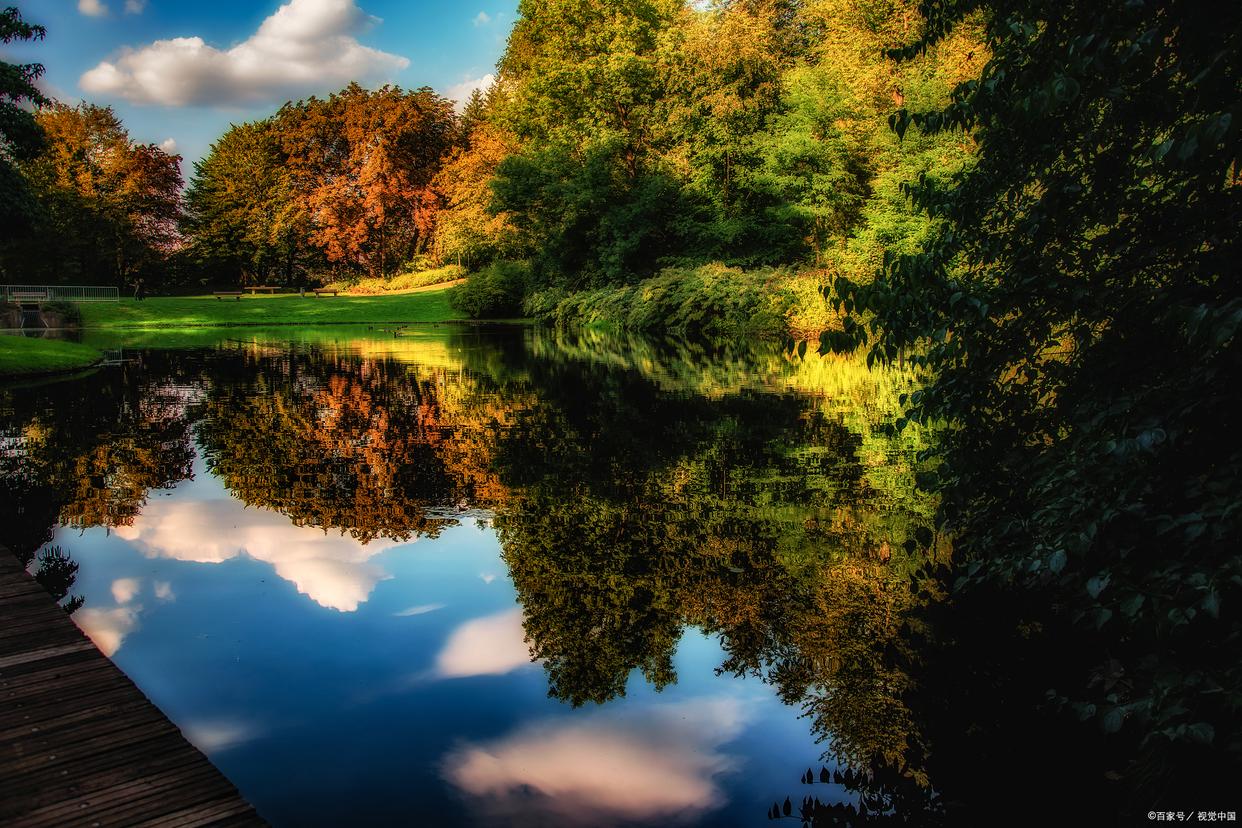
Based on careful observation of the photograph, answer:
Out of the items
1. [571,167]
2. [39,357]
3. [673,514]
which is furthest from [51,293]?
[673,514]

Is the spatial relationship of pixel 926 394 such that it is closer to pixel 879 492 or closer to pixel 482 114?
pixel 879 492

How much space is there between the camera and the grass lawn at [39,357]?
24.2 meters

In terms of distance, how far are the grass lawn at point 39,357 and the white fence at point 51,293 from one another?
18.8 metres

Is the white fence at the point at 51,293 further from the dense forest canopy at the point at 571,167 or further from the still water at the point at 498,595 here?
the still water at the point at 498,595

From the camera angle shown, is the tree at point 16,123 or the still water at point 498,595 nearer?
the still water at point 498,595

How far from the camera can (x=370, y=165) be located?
7444 cm

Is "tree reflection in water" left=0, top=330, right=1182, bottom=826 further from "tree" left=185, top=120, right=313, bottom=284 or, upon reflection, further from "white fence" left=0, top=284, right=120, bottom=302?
"tree" left=185, top=120, right=313, bottom=284

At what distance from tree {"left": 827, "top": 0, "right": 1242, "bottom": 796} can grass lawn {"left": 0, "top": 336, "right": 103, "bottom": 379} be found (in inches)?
1044

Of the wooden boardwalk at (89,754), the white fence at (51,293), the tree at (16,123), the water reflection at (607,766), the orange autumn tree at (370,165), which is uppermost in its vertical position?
the orange autumn tree at (370,165)

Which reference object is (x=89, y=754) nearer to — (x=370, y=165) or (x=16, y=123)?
(x=16, y=123)

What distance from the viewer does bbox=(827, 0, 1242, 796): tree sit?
3234mm

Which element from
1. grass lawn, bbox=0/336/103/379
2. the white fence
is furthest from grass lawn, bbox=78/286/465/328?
grass lawn, bbox=0/336/103/379

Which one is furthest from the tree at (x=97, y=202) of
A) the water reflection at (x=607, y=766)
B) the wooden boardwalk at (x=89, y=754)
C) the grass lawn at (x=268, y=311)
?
the water reflection at (x=607, y=766)

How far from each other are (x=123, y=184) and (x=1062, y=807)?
7969cm
